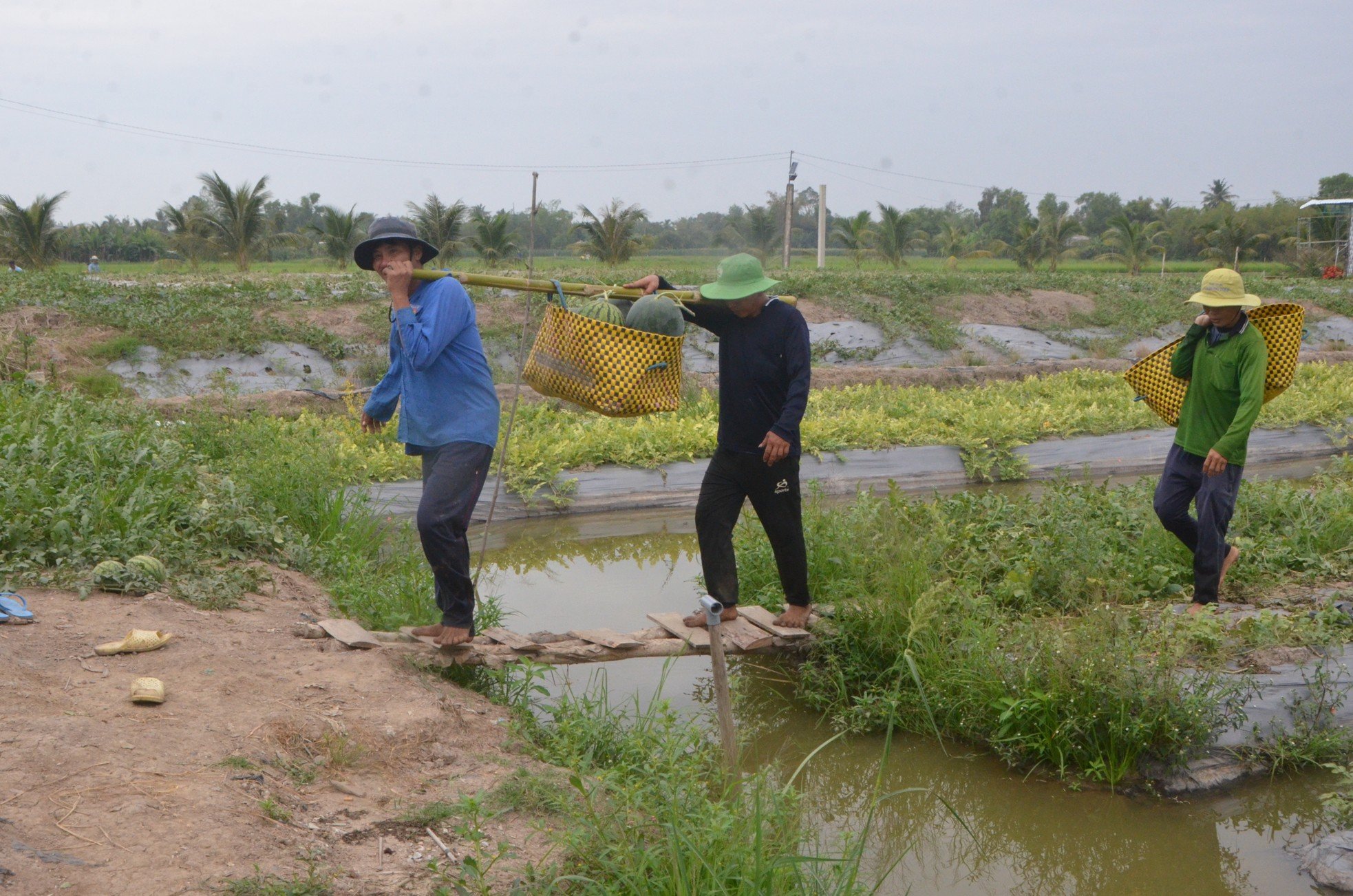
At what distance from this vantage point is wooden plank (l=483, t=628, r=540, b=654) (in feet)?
13.7

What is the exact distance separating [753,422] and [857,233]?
24.5m

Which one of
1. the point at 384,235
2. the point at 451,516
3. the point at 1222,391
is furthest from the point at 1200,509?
the point at 384,235

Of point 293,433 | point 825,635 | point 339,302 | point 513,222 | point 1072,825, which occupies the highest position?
point 513,222

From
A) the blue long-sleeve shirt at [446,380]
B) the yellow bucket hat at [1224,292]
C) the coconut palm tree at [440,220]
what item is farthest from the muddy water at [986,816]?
the coconut palm tree at [440,220]

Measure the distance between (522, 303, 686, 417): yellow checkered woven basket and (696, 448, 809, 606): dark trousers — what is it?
542mm

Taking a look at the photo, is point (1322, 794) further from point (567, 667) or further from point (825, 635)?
point (567, 667)

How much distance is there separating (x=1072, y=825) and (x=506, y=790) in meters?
1.94

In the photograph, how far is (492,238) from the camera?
25.2 meters

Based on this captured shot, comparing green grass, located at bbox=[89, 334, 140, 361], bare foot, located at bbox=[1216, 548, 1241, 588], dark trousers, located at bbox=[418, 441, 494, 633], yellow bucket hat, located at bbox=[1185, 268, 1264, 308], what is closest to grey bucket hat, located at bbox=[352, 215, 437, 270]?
dark trousers, located at bbox=[418, 441, 494, 633]

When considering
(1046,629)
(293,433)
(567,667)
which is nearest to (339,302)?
(293,433)

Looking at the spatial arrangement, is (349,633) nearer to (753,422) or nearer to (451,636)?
(451,636)

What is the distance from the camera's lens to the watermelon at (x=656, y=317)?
4168 millimetres

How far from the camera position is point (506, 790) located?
3.04 metres

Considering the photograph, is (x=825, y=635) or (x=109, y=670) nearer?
(x=109, y=670)
